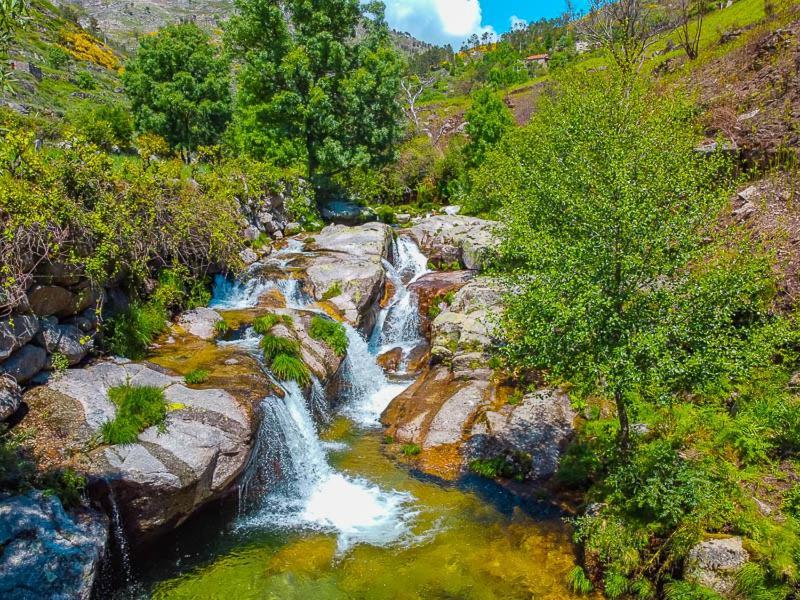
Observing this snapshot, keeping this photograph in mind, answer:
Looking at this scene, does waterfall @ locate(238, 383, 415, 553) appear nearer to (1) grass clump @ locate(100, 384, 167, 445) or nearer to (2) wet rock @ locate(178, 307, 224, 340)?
(1) grass clump @ locate(100, 384, 167, 445)

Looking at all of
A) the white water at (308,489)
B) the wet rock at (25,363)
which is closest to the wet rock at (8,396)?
the wet rock at (25,363)

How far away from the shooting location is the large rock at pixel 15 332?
9.72 meters

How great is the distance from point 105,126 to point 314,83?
37.3 ft

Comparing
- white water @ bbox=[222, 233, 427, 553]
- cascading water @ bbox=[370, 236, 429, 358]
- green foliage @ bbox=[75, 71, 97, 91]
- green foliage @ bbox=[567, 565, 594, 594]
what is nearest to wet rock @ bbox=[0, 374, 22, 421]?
white water @ bbox=[222, 233, 427, 553]

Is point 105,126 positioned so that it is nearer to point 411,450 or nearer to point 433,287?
point 433,287

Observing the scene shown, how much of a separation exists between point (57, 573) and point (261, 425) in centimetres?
475

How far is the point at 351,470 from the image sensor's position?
13148 mm

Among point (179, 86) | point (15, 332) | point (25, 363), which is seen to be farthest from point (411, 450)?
point (179, 86)

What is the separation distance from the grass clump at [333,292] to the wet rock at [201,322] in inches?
179

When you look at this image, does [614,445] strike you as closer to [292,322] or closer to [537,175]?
[537,175]

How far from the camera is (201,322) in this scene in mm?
16125

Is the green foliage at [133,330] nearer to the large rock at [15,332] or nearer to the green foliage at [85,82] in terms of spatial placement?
the large rock at [15,332]

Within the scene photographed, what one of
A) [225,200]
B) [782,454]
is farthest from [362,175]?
[782,454]

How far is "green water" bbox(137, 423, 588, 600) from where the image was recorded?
906cm
